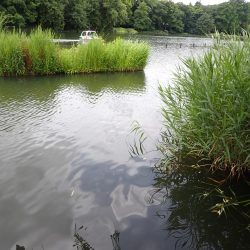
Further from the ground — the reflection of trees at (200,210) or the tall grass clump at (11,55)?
the tall grass clump at (11,55)

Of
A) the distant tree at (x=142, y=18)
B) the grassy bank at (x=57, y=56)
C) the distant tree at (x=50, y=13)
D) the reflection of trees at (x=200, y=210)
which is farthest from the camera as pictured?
the distant tree at (x=142, y=18)

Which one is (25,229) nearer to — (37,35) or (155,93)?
(155,93)

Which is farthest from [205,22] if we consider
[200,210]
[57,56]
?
[200,210]

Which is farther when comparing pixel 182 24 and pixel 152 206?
pixel 182 24

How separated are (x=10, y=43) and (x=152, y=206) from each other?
11790 mm

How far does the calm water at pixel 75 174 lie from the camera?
4234mm

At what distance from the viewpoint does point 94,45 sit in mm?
15922

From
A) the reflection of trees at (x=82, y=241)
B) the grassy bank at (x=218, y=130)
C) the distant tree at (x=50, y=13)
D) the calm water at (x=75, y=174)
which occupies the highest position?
the distant tree at (x=50, y=13)

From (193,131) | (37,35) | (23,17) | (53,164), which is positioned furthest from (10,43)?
(23,17)

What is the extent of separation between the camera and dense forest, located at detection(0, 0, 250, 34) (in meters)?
58.6

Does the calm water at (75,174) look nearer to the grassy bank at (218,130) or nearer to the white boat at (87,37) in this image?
the grassy bank at (218,130)

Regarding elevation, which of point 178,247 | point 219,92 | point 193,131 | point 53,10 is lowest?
point 178,247

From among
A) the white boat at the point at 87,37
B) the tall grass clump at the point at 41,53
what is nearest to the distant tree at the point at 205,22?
the white boat at the point at 87,37

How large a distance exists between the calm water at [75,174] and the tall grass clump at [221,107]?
3.89 feet
